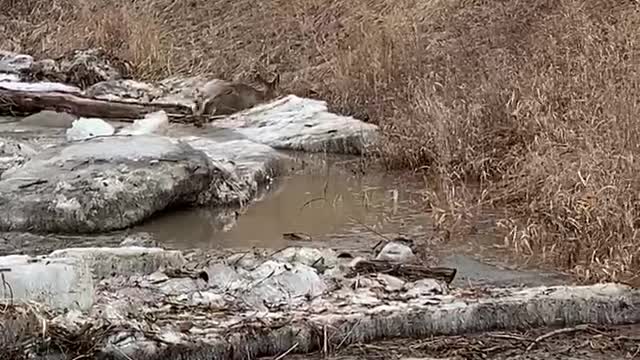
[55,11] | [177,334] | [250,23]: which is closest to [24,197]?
[177,334]

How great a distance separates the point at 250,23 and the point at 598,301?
9069mm

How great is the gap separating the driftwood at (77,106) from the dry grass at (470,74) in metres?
1.38

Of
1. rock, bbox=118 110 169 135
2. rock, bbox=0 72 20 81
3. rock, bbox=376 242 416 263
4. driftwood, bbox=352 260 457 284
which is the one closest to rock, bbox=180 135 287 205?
rock, bbox=118 110 169 135

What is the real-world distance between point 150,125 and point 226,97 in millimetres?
1187

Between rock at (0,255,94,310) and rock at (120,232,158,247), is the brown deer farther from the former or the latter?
rock at (0,255,94,310)

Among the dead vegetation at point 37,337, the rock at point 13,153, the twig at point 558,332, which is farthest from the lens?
the rock at point 13,153

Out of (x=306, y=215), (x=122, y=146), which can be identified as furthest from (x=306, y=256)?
(x=122, y=146)

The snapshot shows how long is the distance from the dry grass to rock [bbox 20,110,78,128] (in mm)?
1988

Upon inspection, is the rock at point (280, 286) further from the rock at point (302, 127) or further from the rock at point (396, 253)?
the rock at point (302, 127)

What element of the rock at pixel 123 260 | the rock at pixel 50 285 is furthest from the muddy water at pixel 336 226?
the rock at pixel 50 285

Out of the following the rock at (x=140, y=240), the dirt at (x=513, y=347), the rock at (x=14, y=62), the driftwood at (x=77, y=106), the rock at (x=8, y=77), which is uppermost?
the rock at (x=14, y=62)

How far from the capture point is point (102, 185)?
632cm

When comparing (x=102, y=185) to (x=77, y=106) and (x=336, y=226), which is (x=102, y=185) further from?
(x=77, y=106)

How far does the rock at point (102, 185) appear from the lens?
20.1 feet
